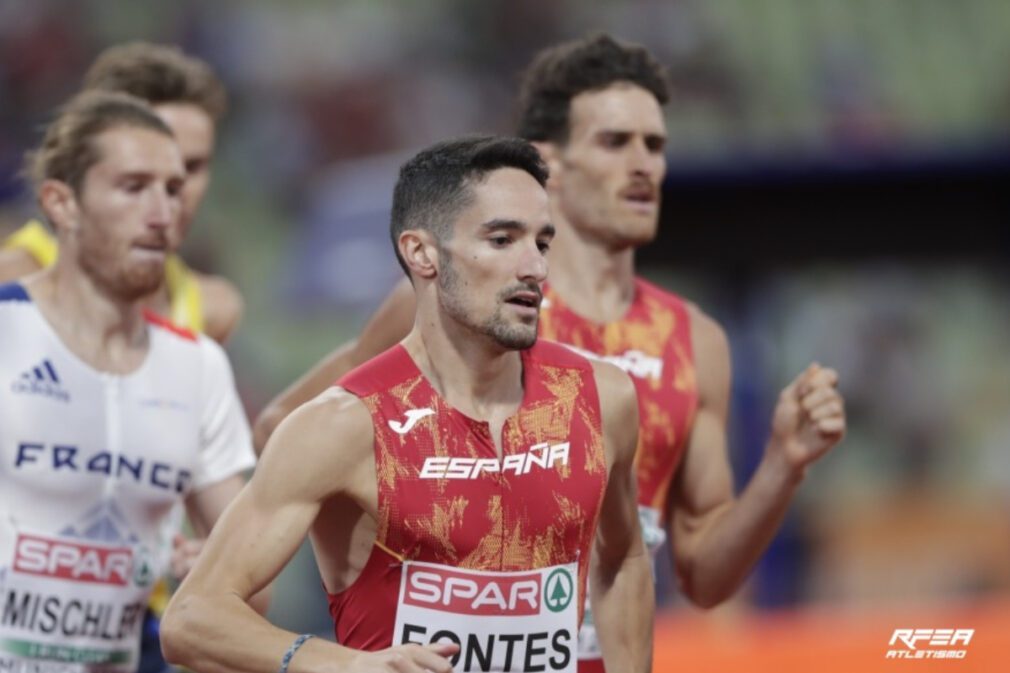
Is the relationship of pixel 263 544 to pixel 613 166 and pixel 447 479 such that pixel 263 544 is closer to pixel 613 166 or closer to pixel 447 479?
pixel 447 479

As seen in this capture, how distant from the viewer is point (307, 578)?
11.9 m

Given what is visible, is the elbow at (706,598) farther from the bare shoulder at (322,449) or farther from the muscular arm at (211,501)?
the bare shoulder at (322,449)

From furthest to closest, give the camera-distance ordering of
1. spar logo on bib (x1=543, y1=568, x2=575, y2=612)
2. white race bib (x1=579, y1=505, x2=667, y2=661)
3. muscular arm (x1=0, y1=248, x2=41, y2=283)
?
muscular arm (x1=0, y1=248, x2=41, y2=283), white race bib (x1=579, y1=505, x2=667, y2=661), spar logo on bib (x1=543, y1=568, x2=575, y2=612)

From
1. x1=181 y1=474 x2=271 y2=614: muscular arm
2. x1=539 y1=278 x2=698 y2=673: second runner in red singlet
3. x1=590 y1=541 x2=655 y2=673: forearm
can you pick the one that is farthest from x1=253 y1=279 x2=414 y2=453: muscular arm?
x1=590 y1=541 x2=655 y2=673: forearm

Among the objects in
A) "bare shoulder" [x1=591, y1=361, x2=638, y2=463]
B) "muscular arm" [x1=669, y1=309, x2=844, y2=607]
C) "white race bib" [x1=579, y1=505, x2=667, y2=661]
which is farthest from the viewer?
"muscular arm" [x1=669, y1=309, x2=844, y2=607]

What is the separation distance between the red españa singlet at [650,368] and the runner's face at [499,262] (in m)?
1.33

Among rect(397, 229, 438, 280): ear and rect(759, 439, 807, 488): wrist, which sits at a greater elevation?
rect(397, 229, 438, 280): ear


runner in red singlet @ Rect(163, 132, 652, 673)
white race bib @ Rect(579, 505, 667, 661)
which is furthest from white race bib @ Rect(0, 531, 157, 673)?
white race bib @ Rect(579, 505, 667, 661)

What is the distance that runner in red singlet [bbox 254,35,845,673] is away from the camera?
563cm

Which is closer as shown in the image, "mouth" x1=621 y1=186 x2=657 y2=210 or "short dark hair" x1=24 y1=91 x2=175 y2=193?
"short dark hair" x1=24 y1=91 x2=175 y2=193

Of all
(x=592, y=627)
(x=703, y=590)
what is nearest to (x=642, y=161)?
(x=703, y=590)

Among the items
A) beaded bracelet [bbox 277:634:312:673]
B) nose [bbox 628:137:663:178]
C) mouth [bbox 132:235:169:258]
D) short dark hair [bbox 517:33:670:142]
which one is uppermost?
short dark hair [bbox 517:33:670:142]

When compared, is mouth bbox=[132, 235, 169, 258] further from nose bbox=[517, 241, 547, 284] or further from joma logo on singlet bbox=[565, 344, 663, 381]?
nose bbox=[517, 241, 547, 284]

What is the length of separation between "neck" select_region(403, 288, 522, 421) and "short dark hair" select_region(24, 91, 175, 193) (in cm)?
171
